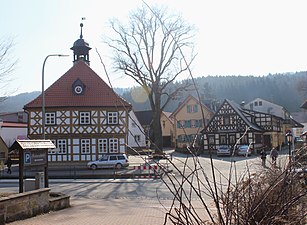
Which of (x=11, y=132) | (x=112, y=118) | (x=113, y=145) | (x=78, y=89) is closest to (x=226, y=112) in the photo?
(x=112, y=118)

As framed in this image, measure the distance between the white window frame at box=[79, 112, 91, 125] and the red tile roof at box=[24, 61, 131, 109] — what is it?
87 centimetres

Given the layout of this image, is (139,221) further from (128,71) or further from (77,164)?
(128,71)

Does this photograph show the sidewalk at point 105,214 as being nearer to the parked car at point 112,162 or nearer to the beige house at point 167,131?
the parked car at point 112,162

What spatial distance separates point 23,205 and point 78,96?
1096 inches

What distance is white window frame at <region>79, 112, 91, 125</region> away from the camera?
38.3 m

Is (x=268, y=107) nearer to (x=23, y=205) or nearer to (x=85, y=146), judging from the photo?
(x=85, y=146)

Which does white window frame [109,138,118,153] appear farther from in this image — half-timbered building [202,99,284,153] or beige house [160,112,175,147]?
beige house [160,112,175,147]

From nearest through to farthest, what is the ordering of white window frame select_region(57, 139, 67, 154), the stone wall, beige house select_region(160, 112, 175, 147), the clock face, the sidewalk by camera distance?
1. the stone wall
2. the sidewalk
3. white window frame select_region(57, 139, 67, 154)
4. the clock face
5. beige house select_region(160, 112, 175, 147)

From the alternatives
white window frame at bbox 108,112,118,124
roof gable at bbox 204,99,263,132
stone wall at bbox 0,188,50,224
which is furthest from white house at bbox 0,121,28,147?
stone wall at bbox 0,188,50,224

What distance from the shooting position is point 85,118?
38375mm

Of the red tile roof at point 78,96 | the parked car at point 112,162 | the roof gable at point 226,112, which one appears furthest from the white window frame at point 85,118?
the roof gable at point 226,112

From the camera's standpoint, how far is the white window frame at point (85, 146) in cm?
3772

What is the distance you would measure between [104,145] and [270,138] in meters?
31.0

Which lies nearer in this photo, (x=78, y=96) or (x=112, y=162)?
(x=112, y=162)
